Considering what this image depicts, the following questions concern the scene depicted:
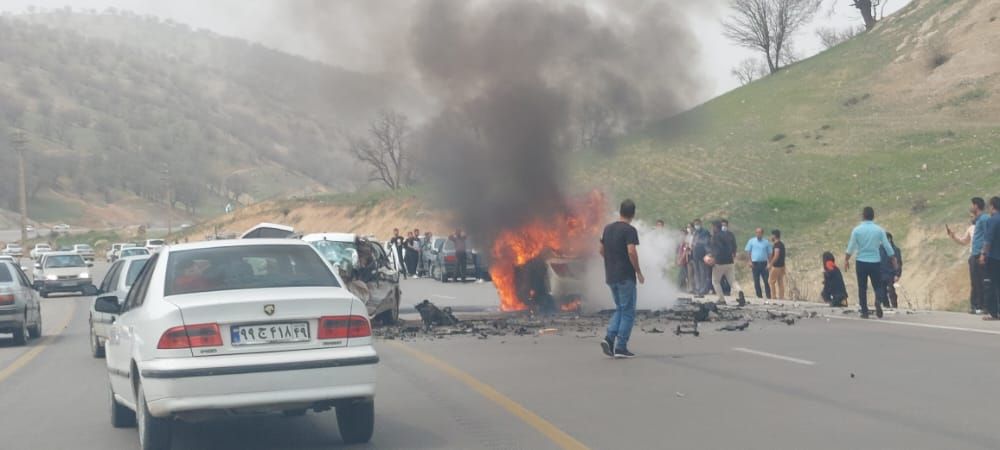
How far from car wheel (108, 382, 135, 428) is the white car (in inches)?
39.9

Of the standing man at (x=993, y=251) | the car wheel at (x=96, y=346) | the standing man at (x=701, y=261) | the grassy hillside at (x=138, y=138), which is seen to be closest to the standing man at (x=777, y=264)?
the standing man at (x=701, y=261)

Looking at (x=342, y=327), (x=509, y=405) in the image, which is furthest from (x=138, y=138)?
(x=342, y=327)

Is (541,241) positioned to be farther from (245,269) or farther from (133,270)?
(245,269)

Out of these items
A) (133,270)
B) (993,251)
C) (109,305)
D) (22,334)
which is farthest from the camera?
(22,334)

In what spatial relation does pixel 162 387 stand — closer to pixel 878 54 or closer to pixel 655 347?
pixel 655 347

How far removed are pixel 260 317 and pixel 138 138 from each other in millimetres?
139277

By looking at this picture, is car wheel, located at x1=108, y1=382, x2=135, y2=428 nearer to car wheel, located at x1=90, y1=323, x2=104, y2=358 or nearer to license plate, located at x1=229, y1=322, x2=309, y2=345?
license plate, located at x1=229, y1=322, x2=309, y2=345

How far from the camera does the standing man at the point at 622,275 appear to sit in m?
12.6

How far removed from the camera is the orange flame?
69.2 feet

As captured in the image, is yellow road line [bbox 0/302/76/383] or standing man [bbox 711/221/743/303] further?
standing man [bbox 711/221/743/303]

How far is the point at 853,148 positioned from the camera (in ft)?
182

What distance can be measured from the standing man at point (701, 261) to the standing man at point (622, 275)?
12723mm

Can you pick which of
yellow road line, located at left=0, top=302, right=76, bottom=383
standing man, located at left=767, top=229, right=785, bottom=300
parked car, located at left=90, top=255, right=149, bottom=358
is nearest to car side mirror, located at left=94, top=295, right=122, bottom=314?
yellow road line, located at left=0, top=302, right=76, bottom=383

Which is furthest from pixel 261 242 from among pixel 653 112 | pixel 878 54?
pixel 878 54
